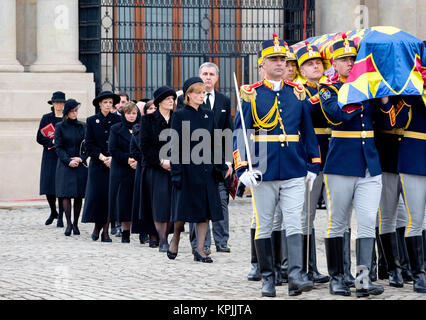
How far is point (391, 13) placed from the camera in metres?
20.0

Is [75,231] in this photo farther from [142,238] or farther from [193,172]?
[193,172]

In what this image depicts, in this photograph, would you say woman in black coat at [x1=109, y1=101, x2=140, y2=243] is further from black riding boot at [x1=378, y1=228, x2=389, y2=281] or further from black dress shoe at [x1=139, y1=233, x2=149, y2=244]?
black riding boot at [x1=378, y1=228, x2=389, y2=281]

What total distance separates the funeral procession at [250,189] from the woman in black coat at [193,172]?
0.05 feet

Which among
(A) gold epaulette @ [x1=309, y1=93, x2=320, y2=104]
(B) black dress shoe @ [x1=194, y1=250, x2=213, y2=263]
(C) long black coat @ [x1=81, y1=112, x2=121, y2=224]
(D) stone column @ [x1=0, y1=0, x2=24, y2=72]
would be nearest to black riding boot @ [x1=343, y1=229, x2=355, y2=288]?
(A) gold epaulette @ [x1=309, y1=93, x2=320, y2=104]

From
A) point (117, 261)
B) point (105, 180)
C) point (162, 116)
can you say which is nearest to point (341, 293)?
point (117, 261)

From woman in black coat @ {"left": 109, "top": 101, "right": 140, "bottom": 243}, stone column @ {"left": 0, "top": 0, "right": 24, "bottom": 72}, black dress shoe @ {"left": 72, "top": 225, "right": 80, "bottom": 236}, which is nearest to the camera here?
woman in black coat @ {"left": 109, "top": 101, "right": 140, "bottom": 243}

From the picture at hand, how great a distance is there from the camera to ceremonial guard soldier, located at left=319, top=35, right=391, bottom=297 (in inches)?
298

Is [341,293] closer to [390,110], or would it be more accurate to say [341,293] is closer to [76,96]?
[390,110]

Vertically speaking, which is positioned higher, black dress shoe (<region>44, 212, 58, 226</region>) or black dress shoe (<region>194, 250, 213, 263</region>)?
black dress shoe (<region>194, 250, 213, 263</region>)

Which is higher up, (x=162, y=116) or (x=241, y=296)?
(x=162, y=116)

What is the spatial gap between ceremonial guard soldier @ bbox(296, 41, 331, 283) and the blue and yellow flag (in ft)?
1.52

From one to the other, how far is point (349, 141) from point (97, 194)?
5.39 meters

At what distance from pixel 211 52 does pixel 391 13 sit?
149 inches

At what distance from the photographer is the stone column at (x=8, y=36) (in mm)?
17953
